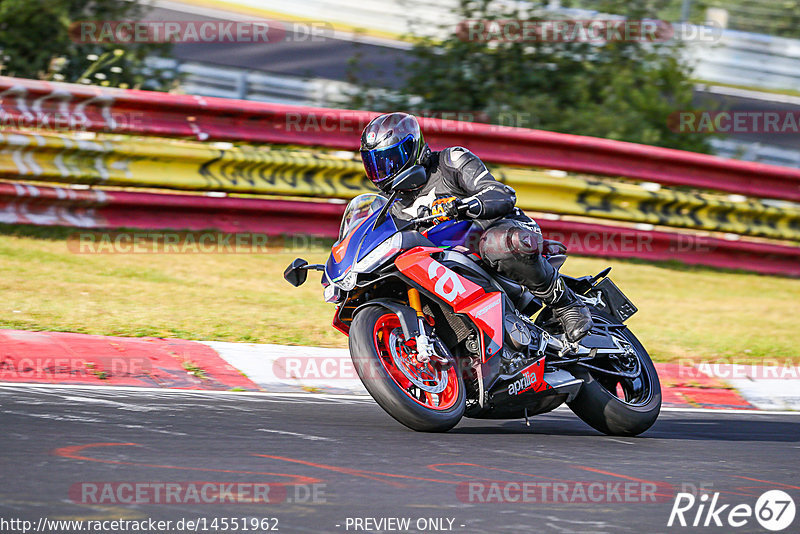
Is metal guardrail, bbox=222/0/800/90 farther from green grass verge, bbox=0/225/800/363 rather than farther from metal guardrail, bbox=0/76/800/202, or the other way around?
green grass verge, bbox=0/225/800/363

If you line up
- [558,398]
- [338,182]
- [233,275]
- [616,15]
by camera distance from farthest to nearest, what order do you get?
[616,15] → [338,182] → [233,275] → [558,398]

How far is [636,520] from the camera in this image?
378 centimetres

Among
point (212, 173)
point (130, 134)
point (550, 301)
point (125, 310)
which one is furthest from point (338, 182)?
point (550, 301)

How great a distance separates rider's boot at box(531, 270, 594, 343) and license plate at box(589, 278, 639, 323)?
1.22 feet

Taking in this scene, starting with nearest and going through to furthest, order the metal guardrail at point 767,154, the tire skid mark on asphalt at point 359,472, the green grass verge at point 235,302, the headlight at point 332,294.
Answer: the tire skid mark on asphalt at point 359,472
the headlight at point 332,294
the green grass verge at point 235,302
the metal guardrail at point 767,154

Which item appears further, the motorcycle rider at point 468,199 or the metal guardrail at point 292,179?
the metal guardrail at point 292,179

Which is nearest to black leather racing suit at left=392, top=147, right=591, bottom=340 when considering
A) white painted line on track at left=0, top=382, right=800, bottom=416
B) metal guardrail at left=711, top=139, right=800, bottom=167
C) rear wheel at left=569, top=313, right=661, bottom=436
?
rear wheel at left=569, top=313, right=661, bottom=436

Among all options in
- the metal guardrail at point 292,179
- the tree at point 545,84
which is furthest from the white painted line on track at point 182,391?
the tree at point 545,84

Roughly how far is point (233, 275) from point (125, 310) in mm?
1762

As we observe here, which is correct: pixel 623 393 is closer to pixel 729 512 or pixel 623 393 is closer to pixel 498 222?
pixel 498 222

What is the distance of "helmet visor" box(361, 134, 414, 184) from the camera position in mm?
5184

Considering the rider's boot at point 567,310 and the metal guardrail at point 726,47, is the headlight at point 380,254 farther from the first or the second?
the metal guardrail at point 726,47

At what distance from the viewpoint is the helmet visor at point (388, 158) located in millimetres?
5184

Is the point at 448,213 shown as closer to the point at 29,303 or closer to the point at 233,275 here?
the point at 29,303
